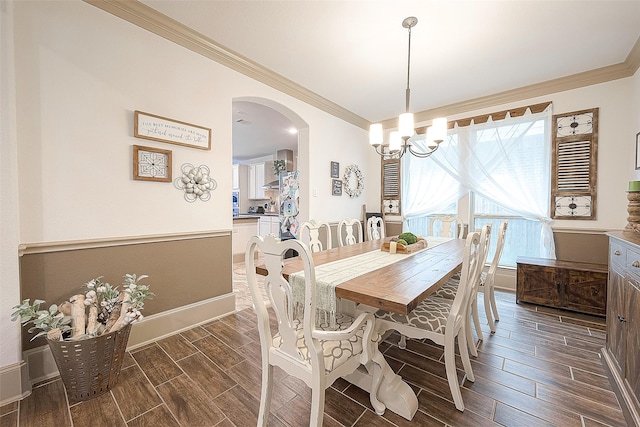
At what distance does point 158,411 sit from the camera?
1.44 m

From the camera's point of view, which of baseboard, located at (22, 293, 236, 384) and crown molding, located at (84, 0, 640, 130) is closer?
baseboard, located at (22, 293, 236, 384)

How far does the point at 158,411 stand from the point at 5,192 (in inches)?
58.6

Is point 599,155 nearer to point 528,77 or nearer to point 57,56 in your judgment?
point 528,77

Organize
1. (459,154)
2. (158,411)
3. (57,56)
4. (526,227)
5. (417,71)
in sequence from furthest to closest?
(459,154) → (526,227) → (417,71) → (57,56) → (158,411)

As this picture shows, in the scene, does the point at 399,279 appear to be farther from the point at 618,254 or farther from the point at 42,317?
the point at 42,317

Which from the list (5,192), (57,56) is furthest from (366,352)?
(57,56)

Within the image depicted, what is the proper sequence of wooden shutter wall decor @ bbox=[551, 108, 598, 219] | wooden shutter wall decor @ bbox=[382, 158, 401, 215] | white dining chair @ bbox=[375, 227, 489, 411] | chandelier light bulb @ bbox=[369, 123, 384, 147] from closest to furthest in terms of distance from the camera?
white dining chair @ bbox=[375, 227, 489, 411]
chandelier light bulb @ bbox=[369, 123, 384, 147]
wooden shutter wall decor @ bbox=[551, 108, 598, 219]
wooden shutter wall decor @ bbox=[382, 158, 401, 215]

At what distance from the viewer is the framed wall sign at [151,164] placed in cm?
202

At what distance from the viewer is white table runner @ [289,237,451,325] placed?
1354 mm

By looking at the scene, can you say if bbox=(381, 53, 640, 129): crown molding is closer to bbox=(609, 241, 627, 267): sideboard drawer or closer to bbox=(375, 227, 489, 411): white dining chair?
A: bbox=(609, 241, 627, 267): sideboard drawer

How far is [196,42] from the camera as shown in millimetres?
2309

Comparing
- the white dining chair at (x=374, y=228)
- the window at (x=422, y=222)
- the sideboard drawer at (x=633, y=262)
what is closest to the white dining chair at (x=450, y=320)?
the sideboard drawer at (x=633, y=262)

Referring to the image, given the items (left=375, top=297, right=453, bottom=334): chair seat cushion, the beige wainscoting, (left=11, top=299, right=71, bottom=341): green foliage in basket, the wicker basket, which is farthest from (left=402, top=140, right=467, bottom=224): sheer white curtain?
(left=11, top=299, right=71, bottom=341): green foliage in basket

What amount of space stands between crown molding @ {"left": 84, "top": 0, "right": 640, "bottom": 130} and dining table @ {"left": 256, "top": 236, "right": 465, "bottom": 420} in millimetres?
2068
